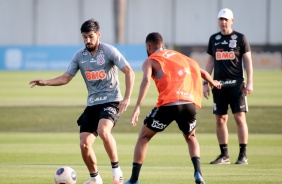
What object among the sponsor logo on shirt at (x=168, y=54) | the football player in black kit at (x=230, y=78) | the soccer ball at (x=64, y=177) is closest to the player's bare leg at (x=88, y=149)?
the soccer ball at (x=64, y=177)

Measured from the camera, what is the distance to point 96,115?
10.9 metres

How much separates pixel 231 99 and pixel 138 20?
164ft

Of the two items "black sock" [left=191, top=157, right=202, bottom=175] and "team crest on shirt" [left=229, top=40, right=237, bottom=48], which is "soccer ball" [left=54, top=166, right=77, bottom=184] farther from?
"team crest on shirt" [left=229, top=40, right=237, bottom=48]

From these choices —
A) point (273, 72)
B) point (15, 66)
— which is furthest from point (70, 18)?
point (273, 72)

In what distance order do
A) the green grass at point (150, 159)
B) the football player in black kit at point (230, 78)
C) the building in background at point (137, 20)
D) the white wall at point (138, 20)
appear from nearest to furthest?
the green grass at point (150, 159), the football player in black kit at point (230, 78), the building in background at point (137, 20), the white wall at point (138, 20)

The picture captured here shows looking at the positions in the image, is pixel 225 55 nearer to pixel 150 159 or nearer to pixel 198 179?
pixel 150 159

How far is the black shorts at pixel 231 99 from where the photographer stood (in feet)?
44.2

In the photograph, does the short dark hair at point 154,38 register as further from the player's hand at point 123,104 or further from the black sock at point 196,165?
the black sock at point 196,165

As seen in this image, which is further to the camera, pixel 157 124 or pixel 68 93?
pixel 68 93

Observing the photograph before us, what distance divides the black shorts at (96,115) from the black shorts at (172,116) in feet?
2.06

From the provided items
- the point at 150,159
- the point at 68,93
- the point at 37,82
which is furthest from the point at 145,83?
the point at 68,93

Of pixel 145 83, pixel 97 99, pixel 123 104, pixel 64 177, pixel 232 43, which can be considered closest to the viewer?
pixel 145 83

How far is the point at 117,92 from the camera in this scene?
1094cm

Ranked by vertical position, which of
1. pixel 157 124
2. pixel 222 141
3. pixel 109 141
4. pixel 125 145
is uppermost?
pixel 157 124
